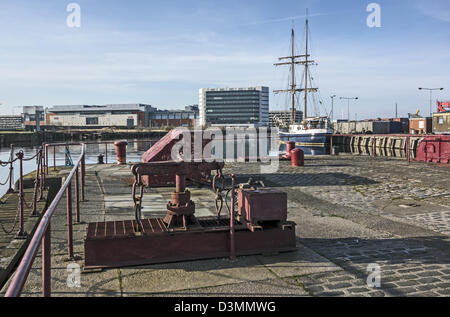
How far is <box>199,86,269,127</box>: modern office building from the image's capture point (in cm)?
19400

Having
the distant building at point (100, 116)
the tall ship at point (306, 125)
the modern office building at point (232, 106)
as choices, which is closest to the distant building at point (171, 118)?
the distant building at point (100, 116)

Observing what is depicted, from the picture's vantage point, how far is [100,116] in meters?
159

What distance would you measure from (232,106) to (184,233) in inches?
7607

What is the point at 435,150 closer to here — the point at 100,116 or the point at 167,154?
the point at 167,154

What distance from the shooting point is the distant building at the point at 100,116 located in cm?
15712

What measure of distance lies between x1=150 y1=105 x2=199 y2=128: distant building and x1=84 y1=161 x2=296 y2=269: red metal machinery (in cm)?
16202

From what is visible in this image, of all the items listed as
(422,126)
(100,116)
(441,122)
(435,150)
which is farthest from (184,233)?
(100,116)

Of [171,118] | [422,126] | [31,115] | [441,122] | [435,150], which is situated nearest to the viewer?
[435,150]

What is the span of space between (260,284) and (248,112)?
192 metres

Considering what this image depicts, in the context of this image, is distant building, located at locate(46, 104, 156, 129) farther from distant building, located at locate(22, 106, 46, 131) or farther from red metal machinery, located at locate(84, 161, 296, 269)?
red metal machinery, located at locate(84, 161, 296, 269)

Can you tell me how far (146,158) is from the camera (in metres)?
12.5

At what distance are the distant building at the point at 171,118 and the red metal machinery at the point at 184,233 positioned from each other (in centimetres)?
Answer: 16202

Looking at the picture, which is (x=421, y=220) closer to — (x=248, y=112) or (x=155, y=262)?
(x=155, y=262)
